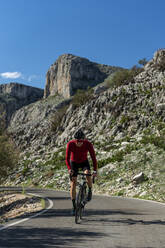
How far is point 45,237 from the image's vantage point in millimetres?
5398

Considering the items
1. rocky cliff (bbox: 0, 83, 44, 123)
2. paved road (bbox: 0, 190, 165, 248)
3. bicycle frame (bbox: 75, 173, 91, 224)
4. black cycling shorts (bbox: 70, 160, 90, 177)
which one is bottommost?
paved road (bbox: 0, 190, 165, 248)

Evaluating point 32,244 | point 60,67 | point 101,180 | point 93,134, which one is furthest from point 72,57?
point 32,244

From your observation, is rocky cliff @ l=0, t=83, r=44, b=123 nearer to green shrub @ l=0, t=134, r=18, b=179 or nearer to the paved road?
green shrub @ l=0, t=134, r=18, b=179

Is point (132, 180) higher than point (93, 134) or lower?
lower

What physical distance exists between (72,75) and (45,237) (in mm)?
94138

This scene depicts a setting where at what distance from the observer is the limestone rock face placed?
96.1 metres

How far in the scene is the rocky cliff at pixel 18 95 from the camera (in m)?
113

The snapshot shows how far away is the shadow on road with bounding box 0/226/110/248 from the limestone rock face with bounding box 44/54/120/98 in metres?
86.4

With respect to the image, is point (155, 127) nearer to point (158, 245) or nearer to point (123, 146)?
point (123, 146)

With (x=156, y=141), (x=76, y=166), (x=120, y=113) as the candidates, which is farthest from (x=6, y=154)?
(x=120, y=113)

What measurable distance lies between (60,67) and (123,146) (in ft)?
256

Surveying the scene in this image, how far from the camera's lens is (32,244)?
4828mm

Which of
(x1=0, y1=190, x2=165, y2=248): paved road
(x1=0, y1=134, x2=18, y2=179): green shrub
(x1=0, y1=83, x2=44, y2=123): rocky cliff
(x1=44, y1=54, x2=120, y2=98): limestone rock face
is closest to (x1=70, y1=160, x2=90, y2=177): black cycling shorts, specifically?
(x1=0, y1=190, x2=165, y2=248): paved road

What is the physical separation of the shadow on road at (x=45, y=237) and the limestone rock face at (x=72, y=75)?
284ft
